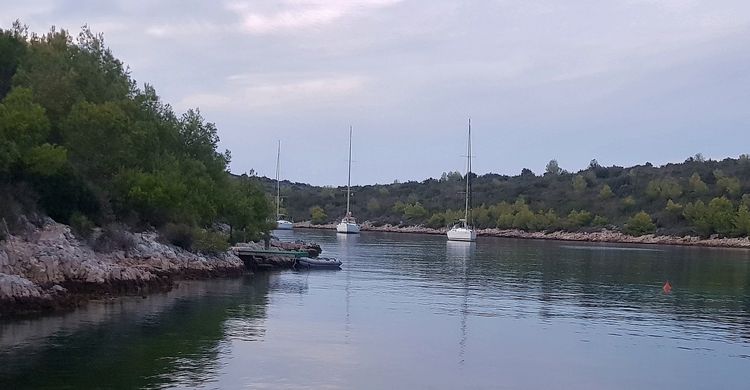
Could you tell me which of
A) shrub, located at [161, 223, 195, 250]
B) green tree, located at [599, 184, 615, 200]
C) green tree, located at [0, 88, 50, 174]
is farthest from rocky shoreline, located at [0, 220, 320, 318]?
green tree, located at [599, 184, 615, 200]

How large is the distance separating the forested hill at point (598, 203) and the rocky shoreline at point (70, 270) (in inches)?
3951

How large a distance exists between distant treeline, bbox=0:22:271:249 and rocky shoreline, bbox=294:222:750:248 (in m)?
84.4

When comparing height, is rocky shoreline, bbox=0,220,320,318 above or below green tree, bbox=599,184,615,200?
below

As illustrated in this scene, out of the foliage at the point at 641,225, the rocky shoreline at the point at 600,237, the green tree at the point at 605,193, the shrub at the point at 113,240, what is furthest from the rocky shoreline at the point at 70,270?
the green tree at the point at 605,193

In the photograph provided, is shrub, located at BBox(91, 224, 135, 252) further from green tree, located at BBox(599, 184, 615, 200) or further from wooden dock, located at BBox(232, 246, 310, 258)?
green tree, located at BBox(599, 184, 615, 200)

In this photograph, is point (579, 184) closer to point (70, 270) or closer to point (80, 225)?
point (80, 225)

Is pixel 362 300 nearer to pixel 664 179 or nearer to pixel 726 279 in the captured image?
pixel 726 279

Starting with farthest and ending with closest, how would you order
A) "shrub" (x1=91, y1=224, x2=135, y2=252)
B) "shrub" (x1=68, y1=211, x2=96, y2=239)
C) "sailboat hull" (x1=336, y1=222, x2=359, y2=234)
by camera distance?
"sailboat hull" (x1=336, y1=222, x2=359, y2=234) < "shrub" (x1=91, y1=224, x2=135, y2=252) < "shrub" (x1=68, y1=211, x2=96, y2=239)

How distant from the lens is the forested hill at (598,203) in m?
133

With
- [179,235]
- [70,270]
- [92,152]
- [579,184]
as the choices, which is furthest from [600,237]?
[70,270]

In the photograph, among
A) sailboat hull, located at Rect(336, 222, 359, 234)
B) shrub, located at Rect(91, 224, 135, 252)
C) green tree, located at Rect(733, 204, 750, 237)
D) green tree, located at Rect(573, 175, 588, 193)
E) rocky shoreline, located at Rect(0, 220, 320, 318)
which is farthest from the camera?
green tree, located at Rect(573, 175, 588, 193)

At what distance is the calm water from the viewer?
24.0 m

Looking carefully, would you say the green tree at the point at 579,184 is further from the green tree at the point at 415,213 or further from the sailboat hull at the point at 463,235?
the sailboat hull at the point at 463,235

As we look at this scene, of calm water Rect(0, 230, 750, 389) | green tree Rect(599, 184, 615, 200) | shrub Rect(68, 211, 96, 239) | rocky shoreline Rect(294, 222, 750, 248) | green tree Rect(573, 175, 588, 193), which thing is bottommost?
calm water Rect(0, 230, 750, 389)
